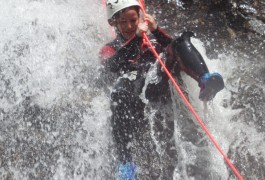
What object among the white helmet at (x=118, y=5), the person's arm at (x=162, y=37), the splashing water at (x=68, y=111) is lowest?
the splashing water at (x=68, y=111)

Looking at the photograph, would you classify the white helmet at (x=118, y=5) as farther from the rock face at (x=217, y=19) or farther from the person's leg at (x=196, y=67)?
the rock face at (x=217, y=19)

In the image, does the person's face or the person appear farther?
the person's face

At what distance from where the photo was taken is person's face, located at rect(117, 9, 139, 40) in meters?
3.09

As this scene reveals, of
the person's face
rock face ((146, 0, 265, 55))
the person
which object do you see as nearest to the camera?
the person

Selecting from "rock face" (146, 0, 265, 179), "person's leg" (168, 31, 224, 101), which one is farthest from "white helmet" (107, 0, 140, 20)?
"rock face" (146, 0, 265, 179)

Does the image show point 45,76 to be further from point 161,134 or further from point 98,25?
point 161,134

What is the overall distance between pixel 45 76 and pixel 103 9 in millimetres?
1368

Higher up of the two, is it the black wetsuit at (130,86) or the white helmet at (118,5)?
the white helmet at (118,5)

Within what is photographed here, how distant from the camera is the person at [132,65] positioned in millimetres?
2982

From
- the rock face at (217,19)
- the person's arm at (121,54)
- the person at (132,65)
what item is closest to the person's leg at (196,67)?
the person at (132,65)

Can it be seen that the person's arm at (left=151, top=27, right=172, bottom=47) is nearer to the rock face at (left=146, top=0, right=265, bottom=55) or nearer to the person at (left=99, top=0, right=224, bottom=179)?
the person at (left=99, top=0, right=224, bottom=179)

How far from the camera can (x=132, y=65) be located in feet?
10.7

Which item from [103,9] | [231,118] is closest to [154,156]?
[231,118]

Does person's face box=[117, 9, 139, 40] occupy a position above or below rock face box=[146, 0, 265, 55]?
above
